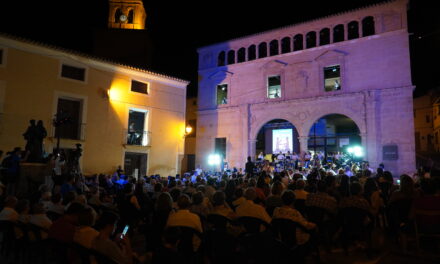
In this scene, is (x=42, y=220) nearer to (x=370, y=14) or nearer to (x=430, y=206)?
(x=430, y=206)

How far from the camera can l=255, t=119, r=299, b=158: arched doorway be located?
899 inches

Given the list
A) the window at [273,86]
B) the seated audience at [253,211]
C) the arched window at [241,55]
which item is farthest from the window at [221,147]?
the seated audience at [253,211]

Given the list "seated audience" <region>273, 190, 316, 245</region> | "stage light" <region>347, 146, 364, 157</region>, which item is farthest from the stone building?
"seated audience" <region>273, 190, 316, 245</region>

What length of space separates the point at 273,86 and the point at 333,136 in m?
5.41

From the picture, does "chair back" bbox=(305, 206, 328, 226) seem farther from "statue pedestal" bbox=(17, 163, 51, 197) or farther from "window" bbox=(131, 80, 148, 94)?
"window" bbox=(131, 80, 148, 94)

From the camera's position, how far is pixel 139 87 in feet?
68.4

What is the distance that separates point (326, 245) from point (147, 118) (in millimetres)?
16810

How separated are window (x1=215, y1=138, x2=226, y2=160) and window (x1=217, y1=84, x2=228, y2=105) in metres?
2.90

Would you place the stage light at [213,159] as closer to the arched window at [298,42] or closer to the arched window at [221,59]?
the arched window at [221,59]

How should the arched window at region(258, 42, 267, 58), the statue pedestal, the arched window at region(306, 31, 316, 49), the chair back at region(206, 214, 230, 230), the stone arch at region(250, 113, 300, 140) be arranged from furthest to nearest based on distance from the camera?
the arched window at region(258, 42, 267, 58), the arched window at region(306, 31, 316, 49), the stone arch at region(250, 113, 300, 140), the statue pedestal, the chair back at region(206, 214, 230, 230)

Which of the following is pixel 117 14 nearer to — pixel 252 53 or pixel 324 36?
pixel 252 53

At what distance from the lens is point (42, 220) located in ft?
16.4

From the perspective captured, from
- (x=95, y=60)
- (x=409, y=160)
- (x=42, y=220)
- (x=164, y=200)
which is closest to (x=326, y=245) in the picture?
(x=164, y=200)

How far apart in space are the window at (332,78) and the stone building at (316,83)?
0.06 meters
